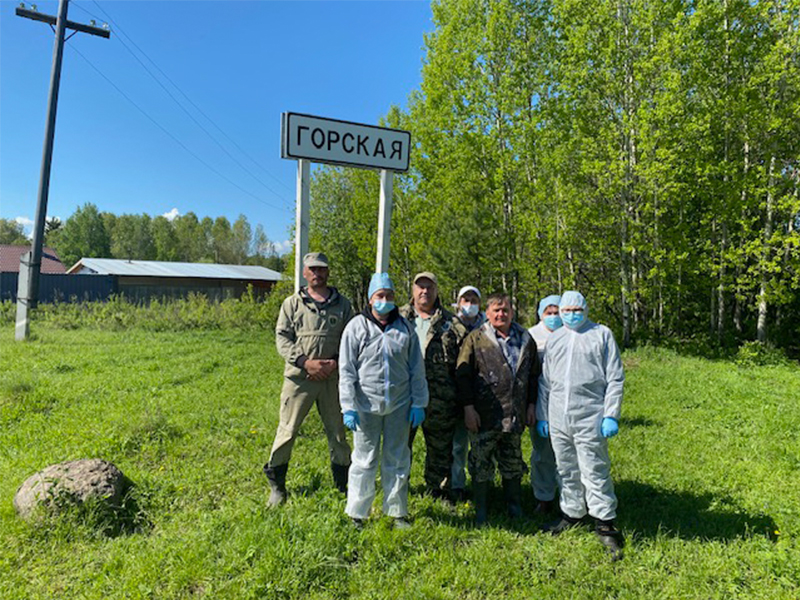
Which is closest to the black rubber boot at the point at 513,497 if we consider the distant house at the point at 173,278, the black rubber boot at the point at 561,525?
the black rubber boot at the point at 561,525

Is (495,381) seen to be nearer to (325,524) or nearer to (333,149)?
(325,524)

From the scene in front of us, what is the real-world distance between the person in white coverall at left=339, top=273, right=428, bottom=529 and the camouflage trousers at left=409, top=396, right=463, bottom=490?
0.40 meters

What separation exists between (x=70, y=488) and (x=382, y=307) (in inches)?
101

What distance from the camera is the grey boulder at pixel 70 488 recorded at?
3.24 meters

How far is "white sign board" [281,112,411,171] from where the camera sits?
412 cm

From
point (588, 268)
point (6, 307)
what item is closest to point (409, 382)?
point (588, 268)

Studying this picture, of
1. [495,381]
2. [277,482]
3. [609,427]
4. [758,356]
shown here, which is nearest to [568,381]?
[609,427]

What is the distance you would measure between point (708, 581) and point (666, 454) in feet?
8.10

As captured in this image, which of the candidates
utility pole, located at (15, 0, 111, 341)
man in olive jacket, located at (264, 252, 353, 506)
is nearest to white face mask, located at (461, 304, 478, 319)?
man in olive jacket, located at (264, 252, 353, 506)

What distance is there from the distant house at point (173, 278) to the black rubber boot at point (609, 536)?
3040cm

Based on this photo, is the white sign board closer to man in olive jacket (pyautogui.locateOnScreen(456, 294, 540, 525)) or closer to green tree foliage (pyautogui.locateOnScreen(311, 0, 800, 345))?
man in olive jacket (pyautogui.locateOnScreen(456, 294, 540, 525))

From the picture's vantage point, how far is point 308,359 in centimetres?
370

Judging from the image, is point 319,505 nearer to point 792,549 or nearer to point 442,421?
point 442,421

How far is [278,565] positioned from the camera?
2.80 metres
